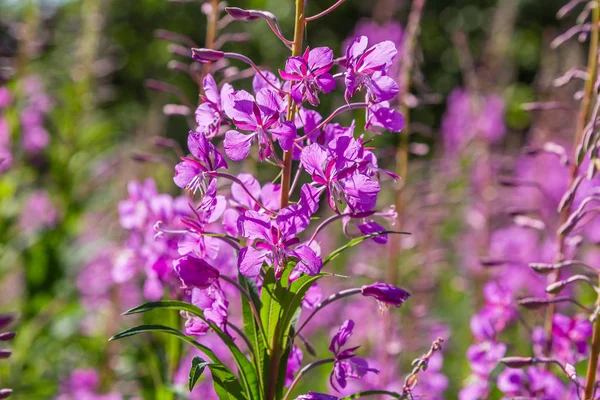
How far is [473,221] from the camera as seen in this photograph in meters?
5.21

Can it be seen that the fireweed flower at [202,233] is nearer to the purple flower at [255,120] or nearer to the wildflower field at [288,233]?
the wildflower field at [288,233]

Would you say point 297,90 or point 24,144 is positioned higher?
point 297,90

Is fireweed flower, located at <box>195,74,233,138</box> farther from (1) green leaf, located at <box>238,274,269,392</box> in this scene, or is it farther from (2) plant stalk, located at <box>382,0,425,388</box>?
(2) plant stalk, located at <box>382,0,425,388</box>

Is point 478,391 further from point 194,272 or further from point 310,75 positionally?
point 310,75

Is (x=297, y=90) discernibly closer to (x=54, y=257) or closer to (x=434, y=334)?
(x=434, y=334)

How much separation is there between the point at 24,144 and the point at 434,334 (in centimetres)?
300

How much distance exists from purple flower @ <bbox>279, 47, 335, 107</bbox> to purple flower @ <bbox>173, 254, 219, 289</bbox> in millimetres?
419

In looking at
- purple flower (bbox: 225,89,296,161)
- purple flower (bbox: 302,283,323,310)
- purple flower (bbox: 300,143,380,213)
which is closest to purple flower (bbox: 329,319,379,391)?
purple flower (bbox: 302,283,323,310)

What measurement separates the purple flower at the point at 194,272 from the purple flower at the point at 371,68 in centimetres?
49

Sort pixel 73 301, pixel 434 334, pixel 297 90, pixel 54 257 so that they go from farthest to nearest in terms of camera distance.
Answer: pixel 73 301, pixel 54 257, pixel 434 334, pixel 297 90

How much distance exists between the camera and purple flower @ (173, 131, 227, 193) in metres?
1.54

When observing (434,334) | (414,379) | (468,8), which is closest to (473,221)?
(434,334)

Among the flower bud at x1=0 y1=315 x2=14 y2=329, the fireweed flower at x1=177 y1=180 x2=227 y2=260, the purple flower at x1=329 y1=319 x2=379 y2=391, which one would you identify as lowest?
the purple flower at x1=329 y1=319 x2=379 y2=391

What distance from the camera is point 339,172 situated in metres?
1.51
